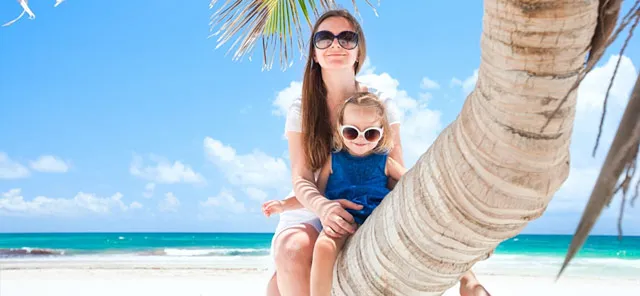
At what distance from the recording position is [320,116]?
3174mm

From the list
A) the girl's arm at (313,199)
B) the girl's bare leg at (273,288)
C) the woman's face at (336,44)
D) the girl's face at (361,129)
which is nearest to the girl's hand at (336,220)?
the girl's arm at (313,199)

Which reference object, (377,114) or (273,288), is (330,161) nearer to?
(377,114)

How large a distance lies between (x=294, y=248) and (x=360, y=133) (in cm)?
63

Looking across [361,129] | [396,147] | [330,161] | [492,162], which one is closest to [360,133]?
[361,129]

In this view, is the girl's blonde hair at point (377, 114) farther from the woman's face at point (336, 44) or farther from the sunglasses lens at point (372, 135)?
the woman's face at point (336, 44)

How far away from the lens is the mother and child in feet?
8.13

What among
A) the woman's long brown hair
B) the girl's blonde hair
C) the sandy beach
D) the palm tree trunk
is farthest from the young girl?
the sandy beach

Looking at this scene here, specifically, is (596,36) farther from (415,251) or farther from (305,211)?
(305,211)

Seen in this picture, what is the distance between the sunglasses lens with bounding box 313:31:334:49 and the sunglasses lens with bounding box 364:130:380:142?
1.97ft

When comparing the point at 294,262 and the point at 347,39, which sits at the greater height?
the point at 347,39

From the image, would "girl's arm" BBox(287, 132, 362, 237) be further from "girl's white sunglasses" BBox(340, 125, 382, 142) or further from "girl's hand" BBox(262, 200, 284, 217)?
"girl's white sunglasses" BBox(340, 125, 382, 142)

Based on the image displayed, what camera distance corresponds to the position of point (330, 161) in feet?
9.60

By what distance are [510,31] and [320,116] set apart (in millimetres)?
1762

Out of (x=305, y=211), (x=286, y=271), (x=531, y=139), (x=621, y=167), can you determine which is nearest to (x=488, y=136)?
(x=531, y=139)
